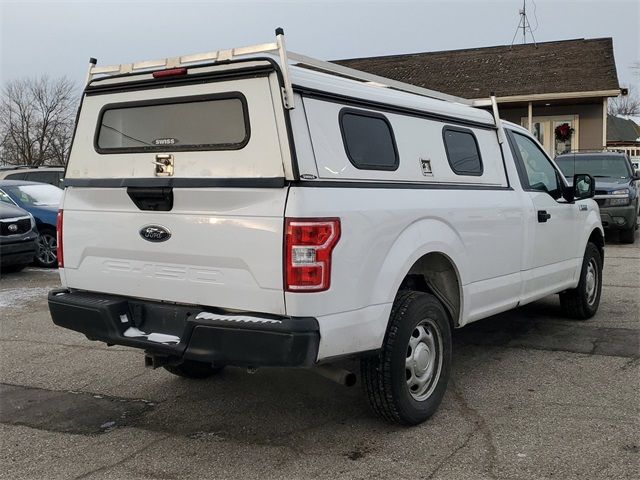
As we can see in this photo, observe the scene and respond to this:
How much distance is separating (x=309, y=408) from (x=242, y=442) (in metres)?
0.67

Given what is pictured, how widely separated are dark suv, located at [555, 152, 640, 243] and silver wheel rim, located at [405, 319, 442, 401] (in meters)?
8.25

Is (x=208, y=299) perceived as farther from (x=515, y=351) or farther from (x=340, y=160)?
(x=515, y=351)

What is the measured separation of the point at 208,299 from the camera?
3.58 metres

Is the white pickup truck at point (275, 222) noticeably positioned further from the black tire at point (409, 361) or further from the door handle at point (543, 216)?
the door handle at point (543, 216)

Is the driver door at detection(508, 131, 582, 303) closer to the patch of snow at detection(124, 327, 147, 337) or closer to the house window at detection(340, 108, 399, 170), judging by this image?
the house window at detection(340, 108, 399, 170)

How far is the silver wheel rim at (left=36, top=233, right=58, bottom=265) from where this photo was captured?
1141cm

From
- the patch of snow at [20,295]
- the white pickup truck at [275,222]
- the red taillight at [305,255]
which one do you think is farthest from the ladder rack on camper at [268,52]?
the patch of snow at [20,295]

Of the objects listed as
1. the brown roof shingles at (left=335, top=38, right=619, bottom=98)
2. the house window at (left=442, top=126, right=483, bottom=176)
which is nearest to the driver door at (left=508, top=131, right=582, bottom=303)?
the house window at (left=442, top=126, right=483, bottom=176)

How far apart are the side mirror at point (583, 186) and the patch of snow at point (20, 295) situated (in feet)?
21.2

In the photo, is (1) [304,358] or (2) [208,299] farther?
(2) [208,299]

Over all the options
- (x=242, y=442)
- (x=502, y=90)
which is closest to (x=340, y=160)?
(x=242, y=442)

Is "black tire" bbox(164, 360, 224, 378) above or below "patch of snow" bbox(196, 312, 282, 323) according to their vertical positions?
below

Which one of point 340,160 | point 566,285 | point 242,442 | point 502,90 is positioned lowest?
point 242,442

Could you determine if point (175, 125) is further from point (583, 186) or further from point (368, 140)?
point (583, 186)
